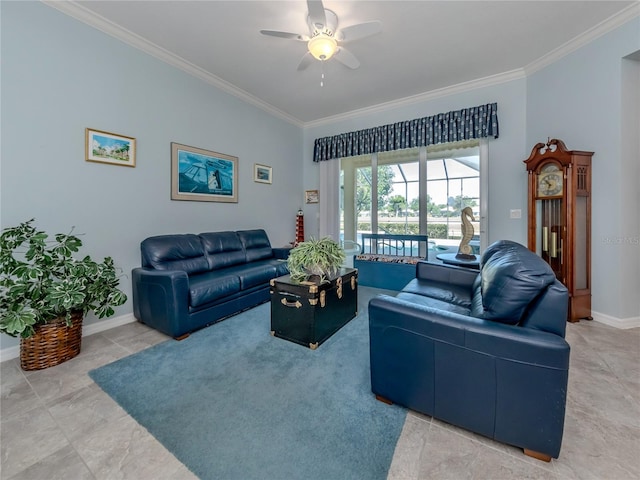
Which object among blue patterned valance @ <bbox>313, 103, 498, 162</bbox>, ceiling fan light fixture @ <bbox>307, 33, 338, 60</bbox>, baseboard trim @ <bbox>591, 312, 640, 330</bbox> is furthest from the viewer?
blue patterned valance @ <bbox>313, 103, 498, 162</bbox>

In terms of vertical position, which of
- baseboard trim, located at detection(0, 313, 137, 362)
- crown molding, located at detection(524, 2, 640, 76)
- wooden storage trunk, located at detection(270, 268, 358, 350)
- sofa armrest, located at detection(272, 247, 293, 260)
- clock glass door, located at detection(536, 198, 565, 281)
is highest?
crown molding, located at detection(524, 2, 640, 76)

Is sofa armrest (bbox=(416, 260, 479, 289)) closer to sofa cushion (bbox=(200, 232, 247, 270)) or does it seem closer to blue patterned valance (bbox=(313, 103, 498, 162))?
blue patterned valance (bbox=(313, 103, 498, 162))

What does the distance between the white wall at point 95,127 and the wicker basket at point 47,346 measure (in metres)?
0.40

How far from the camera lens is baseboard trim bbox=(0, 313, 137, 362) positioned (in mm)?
2082

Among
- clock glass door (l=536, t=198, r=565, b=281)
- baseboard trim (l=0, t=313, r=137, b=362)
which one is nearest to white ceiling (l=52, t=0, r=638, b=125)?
clock glass door (l=536, t=198, r=565, b=281)

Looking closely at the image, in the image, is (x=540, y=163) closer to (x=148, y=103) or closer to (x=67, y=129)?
(x=148, y=103)

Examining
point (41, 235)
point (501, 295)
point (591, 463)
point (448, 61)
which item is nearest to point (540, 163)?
point (448, 61)

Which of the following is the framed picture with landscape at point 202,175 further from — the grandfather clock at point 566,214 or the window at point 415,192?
the grandfather clock at point 566,214

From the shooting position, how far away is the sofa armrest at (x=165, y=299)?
2.33 meters

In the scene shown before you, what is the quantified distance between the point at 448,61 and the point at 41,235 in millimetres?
4269

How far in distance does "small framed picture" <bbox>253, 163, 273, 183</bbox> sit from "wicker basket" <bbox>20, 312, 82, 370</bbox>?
2.95m

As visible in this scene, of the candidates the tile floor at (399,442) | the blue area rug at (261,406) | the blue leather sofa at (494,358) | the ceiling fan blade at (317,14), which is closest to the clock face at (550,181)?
the tile floor at (399,442)

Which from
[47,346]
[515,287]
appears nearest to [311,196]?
[47,346]

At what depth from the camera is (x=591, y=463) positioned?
3.84 ft
